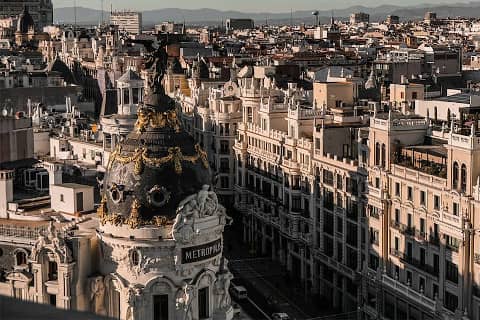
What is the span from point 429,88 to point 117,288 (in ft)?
324

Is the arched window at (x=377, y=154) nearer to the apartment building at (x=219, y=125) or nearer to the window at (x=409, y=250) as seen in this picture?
the window at (x=409, y=250)

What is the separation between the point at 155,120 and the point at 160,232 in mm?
6148

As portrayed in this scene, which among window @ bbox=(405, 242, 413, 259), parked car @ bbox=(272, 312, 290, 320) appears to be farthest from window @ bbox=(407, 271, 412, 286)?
parked car @ bbox=(272, 312, 290, 320)

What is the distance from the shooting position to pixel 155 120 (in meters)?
46.1

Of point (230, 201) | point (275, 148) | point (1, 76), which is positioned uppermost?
point (1, 76)

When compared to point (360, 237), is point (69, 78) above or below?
above

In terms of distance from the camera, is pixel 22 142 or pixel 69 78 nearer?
pixel 22 142

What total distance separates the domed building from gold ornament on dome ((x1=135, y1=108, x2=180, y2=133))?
8 cm

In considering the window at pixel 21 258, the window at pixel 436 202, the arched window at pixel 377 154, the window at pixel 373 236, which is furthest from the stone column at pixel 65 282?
the window at pixel 373 236

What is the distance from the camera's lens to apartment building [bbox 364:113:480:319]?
66125 mm

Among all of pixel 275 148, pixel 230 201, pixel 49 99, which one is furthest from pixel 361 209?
pixel 49 99

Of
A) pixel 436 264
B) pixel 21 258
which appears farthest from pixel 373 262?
pixel 21 258

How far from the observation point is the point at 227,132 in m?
123

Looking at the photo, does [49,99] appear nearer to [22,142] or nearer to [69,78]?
[69,78]
